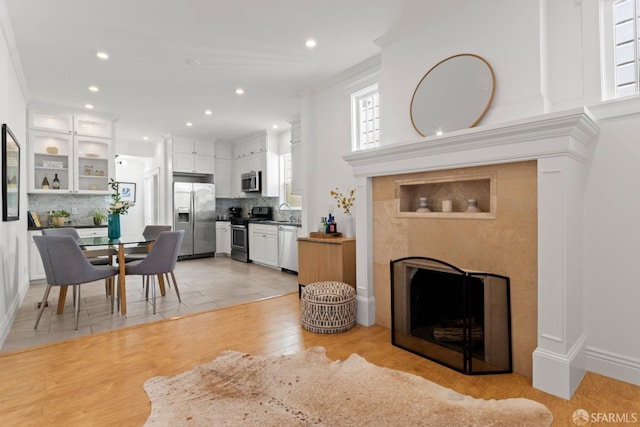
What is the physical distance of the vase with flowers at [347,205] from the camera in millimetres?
4012

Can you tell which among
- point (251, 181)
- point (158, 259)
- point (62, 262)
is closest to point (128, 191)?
point (251, 181)

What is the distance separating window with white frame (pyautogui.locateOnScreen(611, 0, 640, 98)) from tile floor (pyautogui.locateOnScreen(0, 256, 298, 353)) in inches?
150

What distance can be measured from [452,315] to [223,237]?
6113mm

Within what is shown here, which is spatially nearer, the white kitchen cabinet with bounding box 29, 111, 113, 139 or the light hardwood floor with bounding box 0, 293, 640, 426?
the light hardwood floor with bounding box 0, 293, 640, 426

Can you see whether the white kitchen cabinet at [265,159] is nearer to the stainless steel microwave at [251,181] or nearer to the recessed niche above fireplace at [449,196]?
the stainless steel microwave at [251,181]

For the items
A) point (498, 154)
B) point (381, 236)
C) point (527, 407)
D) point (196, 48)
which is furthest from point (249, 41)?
point (527, 407)

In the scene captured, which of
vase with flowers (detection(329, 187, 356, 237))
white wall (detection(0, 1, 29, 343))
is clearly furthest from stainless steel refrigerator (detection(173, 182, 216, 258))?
vase with flowers (detection(329, 187, 356, 237))

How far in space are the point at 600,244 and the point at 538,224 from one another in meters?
0.50

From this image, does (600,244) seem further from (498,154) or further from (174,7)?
(174,7)

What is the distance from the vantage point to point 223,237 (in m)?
7.64

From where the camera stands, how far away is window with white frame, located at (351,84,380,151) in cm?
407

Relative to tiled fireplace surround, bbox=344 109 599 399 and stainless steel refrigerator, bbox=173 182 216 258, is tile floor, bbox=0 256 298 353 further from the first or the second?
tiled fireplace surround, bbox=344 109 599 399

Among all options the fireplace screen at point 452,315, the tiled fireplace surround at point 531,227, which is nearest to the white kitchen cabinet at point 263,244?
the fireplace screen at point 452,315

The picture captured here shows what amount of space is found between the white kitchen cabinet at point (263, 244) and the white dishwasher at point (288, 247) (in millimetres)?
126
